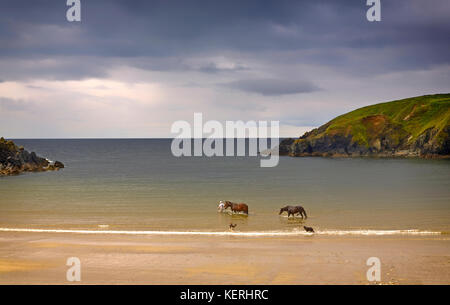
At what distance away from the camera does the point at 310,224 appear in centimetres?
3075

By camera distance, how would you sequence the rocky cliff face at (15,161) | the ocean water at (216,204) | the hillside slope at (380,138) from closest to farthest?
the ocean water at (216,204) < the rocky cliff face at (15,161) < the hillside slope at (380,138)

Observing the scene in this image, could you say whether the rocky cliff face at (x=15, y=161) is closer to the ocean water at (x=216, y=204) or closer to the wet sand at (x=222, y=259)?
the ocean water at (x=216, y=204)

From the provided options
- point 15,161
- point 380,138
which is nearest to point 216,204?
point 15,161

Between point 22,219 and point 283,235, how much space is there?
75.5 ft

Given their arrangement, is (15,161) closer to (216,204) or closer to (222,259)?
(216,204)

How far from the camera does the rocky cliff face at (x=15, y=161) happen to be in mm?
79875

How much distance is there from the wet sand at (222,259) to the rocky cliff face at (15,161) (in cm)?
5983

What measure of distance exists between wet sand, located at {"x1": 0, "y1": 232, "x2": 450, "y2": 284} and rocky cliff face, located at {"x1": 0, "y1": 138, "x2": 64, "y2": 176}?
5983 centimetres

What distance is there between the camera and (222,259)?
21172 mm

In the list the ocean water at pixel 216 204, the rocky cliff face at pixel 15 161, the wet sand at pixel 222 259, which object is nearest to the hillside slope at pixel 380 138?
the ocean water at pixel 216 204

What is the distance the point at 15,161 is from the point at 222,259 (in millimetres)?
76261
